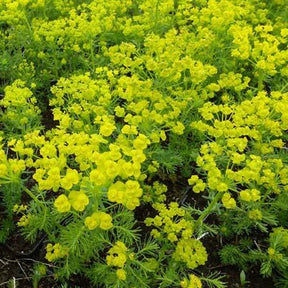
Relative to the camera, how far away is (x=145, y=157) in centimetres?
230

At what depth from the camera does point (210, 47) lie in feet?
12.3

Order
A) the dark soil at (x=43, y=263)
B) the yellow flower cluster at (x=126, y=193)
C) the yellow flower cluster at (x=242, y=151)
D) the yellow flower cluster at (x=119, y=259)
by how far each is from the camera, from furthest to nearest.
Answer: the dark soil at (x=43, y=263) < the yellow flower cluster at (x=242, y=151) < the yellow flower cluster at (x=119, y=259) < the yellow flower cluster at (x=126, y=193)

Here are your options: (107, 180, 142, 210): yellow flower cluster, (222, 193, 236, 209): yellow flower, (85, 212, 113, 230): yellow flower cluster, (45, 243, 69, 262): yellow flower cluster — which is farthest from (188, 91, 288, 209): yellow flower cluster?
(45, 243, 69, 262): yellow flower cluster

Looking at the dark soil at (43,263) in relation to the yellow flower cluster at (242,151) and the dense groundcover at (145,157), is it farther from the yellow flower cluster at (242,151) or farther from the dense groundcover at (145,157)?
the yellow flower cluster at (242,151)

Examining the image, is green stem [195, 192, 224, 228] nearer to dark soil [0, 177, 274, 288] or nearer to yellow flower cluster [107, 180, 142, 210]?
dark soil [0, 177, 274, 288]

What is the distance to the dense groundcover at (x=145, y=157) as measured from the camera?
7.95 ft

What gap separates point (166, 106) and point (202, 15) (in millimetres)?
1431

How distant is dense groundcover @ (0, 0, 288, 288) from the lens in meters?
2.42

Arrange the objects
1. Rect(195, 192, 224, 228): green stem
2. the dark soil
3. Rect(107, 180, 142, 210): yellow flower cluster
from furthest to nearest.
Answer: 1. the dark soil
2. Rect(195, 192, 224, 228): green stem
3. Rect(107, 180, 142, 210): yellow flower cluster

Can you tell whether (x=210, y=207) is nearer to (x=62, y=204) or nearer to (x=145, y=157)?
(x=145, y=157)

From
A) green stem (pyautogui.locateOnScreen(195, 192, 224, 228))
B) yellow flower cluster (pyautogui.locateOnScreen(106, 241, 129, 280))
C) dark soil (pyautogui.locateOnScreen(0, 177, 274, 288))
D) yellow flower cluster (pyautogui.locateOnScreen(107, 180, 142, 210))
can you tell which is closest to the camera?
yellow flower cluster (pyautogui.locateOnScreen(107, 180, 142, 210))

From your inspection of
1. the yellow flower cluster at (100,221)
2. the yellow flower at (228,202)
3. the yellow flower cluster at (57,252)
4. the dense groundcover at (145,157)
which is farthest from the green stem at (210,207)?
the yellow flower cluster at (57,252)

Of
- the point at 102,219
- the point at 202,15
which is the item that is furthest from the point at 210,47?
the point at 102,219

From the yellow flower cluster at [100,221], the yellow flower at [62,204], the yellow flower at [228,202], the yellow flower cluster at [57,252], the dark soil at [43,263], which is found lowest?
the dark soil at [43,263]
